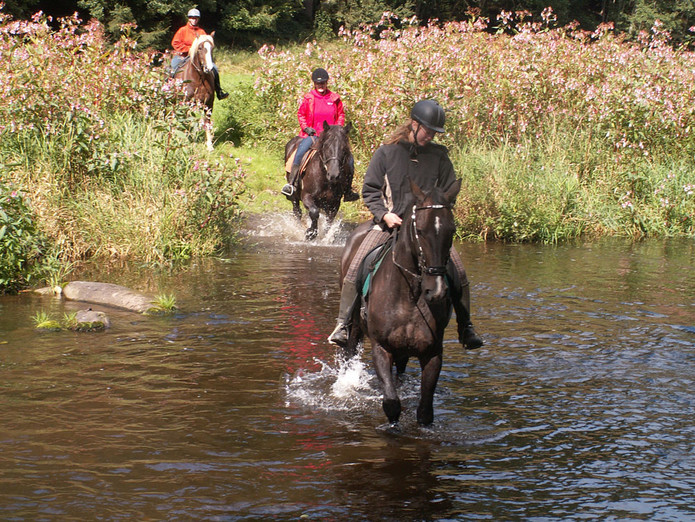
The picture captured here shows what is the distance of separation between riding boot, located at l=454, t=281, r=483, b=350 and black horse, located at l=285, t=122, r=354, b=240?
7.30m

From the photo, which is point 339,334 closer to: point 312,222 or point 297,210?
point 312,222

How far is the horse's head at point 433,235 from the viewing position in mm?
5445

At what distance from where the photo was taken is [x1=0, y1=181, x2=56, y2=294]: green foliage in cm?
1039

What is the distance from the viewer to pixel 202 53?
1944cm

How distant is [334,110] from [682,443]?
10.2 meters

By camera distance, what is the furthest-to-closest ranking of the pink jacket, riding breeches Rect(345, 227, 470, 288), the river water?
the pink jacket → riding breeches Rect(345, 227, 470, 288) → the river water

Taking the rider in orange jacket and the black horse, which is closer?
the black horse

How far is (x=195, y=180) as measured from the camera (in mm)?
13172

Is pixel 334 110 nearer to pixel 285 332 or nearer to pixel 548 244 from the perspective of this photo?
pixel 548 244

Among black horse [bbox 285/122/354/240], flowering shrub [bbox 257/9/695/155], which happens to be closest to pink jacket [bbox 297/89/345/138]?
black horse [bbox 285/122/354/240]

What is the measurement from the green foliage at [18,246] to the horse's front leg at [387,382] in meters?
5.90

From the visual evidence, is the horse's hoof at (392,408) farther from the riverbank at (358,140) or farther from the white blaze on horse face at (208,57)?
the white blaze on horse face at (208,57)

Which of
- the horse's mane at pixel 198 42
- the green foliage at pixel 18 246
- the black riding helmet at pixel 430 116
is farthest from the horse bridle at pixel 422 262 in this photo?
the horse's mane at pixel 198 42

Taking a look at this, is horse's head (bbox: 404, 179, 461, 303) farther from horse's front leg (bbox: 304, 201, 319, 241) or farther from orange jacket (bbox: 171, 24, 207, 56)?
orange jacket (bbox: 171, 24, 207, 56)
